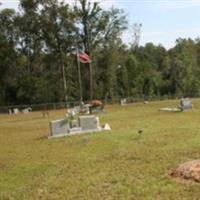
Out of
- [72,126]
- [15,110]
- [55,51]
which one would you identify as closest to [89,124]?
[72,126]

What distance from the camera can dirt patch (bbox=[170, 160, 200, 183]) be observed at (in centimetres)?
968

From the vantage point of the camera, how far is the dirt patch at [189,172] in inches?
381

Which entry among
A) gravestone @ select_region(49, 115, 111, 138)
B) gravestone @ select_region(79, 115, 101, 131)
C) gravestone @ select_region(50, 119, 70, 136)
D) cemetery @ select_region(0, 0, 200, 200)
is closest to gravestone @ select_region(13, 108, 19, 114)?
cemetery @ select_region(0, 0, 200, 200)

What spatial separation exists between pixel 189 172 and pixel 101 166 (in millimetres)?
3100

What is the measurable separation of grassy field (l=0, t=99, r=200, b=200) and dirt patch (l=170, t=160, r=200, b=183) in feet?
0.71

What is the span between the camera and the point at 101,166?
12.6 m

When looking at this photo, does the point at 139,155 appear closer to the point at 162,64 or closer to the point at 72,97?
the point at 72,97

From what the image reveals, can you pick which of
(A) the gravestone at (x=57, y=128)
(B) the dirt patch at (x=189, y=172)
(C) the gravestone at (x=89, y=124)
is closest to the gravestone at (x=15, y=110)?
(C) the gravestone at (x=89, y=124)

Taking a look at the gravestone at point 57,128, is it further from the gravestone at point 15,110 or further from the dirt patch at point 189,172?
the gravestone at point 15,110

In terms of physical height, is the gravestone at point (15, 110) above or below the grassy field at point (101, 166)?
above

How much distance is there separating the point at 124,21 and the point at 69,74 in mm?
9644

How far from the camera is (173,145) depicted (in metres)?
15.3

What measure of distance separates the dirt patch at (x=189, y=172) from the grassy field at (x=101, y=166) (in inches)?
8.6

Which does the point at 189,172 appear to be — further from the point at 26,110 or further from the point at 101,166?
the point at 26,110
